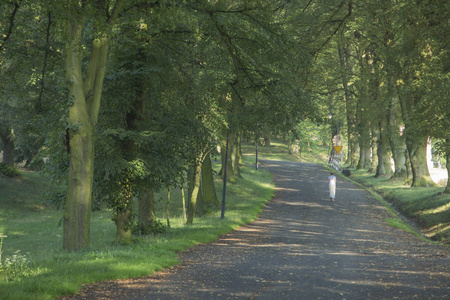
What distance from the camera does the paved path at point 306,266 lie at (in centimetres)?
837

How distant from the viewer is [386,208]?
2750 centimetres

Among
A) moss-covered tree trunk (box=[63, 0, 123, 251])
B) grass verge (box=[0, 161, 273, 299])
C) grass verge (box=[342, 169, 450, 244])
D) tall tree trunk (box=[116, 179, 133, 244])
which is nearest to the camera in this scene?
grass verge (box=[0, 161, 273, 299])

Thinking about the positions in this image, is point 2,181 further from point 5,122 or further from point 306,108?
point 306,108

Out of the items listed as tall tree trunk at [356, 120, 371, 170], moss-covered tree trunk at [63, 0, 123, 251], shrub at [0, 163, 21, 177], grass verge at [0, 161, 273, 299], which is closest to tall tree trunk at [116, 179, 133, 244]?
grass verge at [0, 161, 273, 299]

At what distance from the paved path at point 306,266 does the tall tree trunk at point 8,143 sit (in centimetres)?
1945

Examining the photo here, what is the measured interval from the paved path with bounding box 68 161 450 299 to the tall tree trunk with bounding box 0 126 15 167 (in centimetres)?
1945

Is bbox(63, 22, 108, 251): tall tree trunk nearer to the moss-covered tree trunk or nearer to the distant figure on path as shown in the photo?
the moss-covered tree trunk

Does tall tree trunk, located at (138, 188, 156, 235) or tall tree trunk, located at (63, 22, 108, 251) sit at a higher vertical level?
tall tree trunk, located at (63, 22, 108, 251)

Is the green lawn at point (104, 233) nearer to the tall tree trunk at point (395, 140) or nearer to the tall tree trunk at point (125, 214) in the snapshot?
the tall tree trunk at point (125, 214)

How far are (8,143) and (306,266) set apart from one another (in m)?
28.5

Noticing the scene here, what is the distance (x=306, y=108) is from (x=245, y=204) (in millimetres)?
13442

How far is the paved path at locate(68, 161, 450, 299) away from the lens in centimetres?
837

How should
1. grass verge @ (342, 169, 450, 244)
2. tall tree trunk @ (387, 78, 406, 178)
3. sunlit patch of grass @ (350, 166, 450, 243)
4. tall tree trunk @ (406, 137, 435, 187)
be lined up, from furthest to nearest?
tall tree trunk @ (387, 78, 406, 178) → tall tree trunk @ (406, 137, 435, 187) → sunlit patch of grass @ (350, 166, 450, 243) → grass verge @ (342, 169, 450, 244)

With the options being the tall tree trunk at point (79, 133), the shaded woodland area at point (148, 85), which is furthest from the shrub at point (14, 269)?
the shaded woodland area at point (148, 85)
